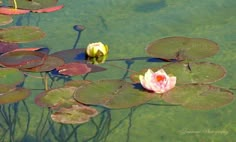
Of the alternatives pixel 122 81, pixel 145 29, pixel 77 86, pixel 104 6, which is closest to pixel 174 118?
pixel 122 81

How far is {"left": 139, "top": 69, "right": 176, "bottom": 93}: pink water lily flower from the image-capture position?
1811mm

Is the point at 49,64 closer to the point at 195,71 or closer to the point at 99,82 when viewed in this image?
the point at 99,82

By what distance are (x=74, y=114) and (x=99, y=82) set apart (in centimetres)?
20

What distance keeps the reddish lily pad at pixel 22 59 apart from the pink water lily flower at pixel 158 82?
0.48 m

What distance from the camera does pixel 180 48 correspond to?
83.1 inches

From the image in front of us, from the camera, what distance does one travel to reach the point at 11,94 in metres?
1.88

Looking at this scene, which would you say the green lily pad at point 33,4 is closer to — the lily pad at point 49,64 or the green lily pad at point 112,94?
the lily pad at point 49,64

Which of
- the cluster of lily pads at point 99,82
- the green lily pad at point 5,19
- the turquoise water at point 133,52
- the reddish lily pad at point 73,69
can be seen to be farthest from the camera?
the green lily pad at point 5,19

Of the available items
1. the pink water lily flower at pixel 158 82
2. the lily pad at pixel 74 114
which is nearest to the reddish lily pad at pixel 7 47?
the lily pad at pixel 74 114

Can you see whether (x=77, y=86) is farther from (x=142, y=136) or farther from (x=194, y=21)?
(x=194, y=21)

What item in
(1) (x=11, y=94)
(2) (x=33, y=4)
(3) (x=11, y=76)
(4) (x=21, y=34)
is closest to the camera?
(1) (x=11, y=94)

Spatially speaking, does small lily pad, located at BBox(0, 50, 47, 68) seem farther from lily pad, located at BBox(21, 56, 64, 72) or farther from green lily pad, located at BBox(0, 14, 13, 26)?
green lily pad, located at BBox(0, 14, 13, 26)

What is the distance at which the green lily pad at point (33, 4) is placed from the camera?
103 inches

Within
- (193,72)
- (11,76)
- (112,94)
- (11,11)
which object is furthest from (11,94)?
(11,11)
